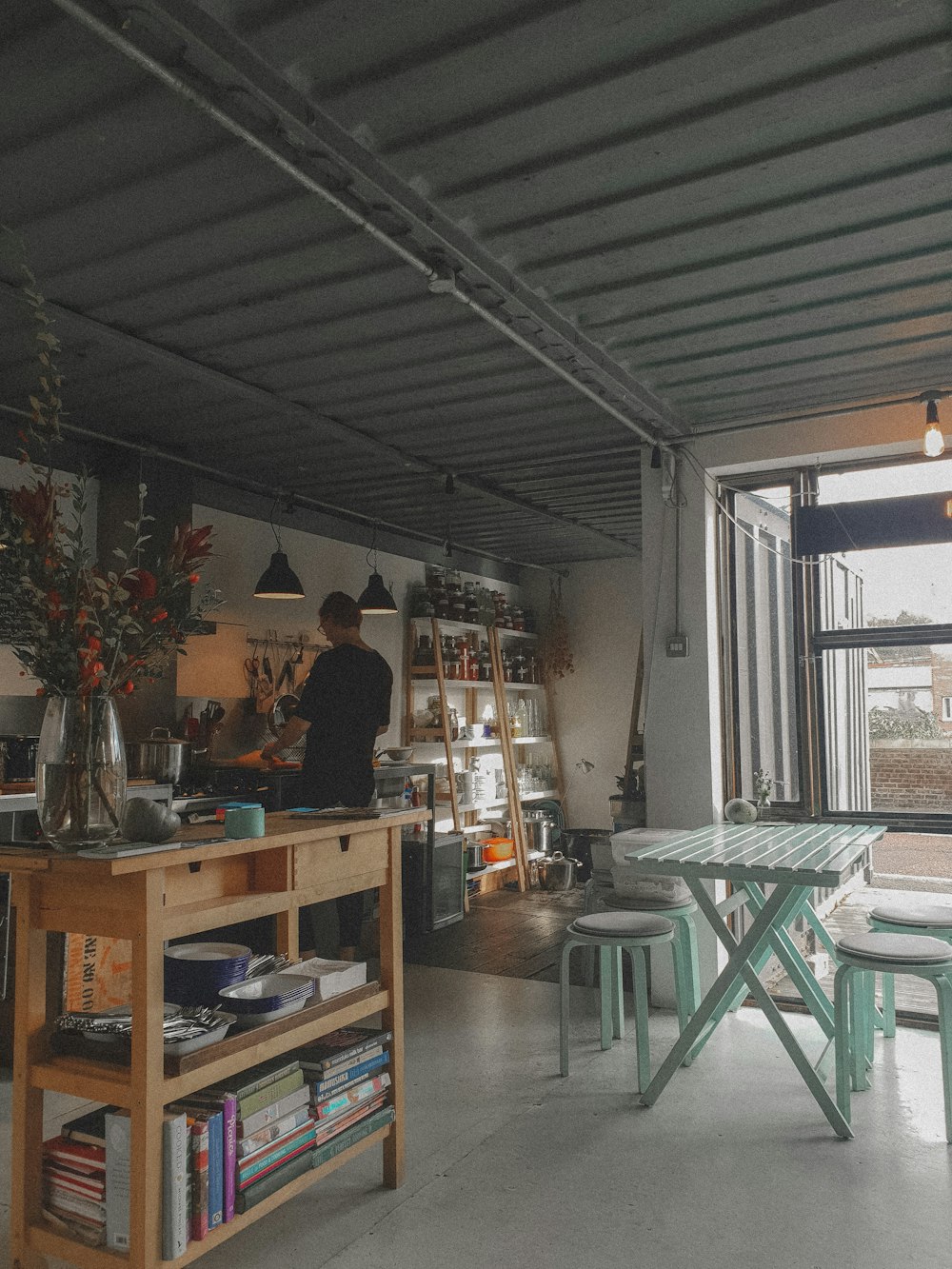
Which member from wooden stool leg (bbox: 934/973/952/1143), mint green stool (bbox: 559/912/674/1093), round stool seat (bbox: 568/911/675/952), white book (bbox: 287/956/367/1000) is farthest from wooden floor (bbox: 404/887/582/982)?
white book (bbox: 287/956/367/1000)

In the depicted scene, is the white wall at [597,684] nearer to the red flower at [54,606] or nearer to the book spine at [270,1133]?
the book spine at [270,1133]

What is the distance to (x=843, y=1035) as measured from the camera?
325cm

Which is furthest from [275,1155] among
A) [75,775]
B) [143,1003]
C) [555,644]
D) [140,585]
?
[555,644]

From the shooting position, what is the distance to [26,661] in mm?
2305

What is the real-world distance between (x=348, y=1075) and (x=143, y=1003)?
0.81 m

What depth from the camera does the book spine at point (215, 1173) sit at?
85.5 inches

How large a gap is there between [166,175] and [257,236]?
389 millimetres

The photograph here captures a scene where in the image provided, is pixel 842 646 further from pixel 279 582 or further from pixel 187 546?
pixel 187 546

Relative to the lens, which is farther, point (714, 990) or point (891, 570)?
point (891, 570)

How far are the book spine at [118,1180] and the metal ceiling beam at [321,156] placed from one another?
7.59 feet

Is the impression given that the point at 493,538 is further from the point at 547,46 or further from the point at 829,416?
the point at 547,46

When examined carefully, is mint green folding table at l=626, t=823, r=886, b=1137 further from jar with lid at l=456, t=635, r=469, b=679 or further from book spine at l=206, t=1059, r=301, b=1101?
jar with lid at l=456, t=635, r=469, b=679

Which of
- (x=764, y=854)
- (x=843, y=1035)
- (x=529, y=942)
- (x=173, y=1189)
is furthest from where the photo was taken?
(x=529, y=942)

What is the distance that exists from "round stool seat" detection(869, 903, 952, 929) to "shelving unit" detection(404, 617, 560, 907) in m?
3.81
